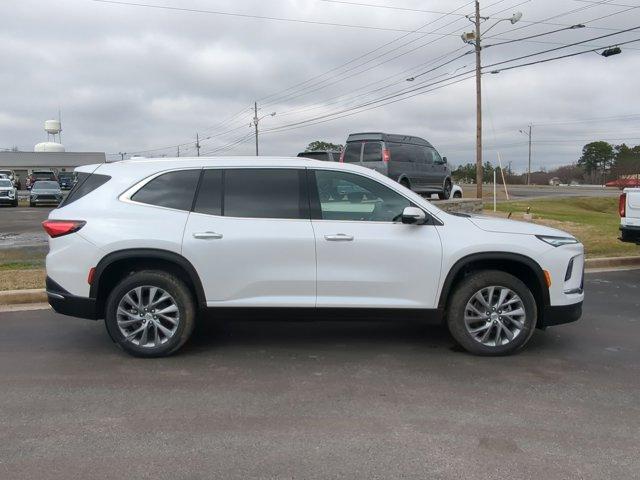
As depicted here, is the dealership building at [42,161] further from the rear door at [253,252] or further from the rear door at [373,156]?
the rear door at [253,252]

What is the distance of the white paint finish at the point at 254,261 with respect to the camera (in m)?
5.08

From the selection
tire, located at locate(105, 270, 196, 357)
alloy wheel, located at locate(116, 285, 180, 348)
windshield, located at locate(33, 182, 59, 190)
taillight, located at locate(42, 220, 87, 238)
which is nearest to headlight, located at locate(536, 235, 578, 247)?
tire, located at locate(105, 270, 196, 357)

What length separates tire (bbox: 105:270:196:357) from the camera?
201 inches

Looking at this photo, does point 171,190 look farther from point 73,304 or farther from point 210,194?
point 73,304

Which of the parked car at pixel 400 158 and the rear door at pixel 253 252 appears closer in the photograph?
the rear door at pixel 253 252

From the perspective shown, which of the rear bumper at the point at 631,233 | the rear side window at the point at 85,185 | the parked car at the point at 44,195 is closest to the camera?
the rear side window at the point at 85,185

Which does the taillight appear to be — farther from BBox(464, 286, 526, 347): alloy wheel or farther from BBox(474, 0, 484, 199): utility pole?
BBox(474, 0, 484, 199): utility pole

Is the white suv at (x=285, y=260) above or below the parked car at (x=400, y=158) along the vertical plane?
below

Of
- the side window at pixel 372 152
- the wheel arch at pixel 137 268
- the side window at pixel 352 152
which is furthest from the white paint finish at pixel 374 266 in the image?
the side window at pixel 352 152

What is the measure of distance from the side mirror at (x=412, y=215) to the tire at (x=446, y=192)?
1422 centimetres

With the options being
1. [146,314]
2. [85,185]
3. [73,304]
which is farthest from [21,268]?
[146,314]

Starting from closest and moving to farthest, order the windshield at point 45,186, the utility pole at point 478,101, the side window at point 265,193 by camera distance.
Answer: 1. the side window at point 265,193
2. the utility pole at point 478,101
3. the windshield at point 45,186

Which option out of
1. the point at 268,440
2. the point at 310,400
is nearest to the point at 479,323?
the point at 310,400

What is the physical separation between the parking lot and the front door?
0.59 m
